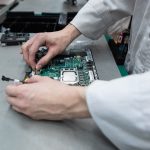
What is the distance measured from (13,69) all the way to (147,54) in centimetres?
43

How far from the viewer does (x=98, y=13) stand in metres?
1.04

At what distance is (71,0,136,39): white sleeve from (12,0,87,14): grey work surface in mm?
478

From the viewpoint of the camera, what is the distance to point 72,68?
2.77 ft

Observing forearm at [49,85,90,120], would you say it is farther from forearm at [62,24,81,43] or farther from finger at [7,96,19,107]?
forearm at [62,24,81,43]

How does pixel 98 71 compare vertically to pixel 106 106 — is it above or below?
below

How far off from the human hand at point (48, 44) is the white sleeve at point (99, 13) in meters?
0.04

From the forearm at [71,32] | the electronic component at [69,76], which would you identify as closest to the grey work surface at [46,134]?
the electronic component at [69,76]

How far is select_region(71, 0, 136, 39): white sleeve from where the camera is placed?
1029 mm

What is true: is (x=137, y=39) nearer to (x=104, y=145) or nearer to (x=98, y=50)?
(x=98, y=50)

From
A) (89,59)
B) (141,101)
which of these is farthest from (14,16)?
(141,101)

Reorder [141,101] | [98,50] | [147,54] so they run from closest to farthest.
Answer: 1. [141,101]
2. [147,54]
3. [98,50]

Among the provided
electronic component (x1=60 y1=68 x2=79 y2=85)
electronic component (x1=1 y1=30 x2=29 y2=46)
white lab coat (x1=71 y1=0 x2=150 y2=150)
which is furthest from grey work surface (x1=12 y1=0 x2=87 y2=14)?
white lab coat (x1=71 y1=0 x2=150 y2=150)

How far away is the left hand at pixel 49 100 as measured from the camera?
2.01ft

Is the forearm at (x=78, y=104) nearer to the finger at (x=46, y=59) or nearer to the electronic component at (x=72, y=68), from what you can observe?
the electronic component at (x=72, y=68)
